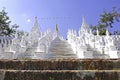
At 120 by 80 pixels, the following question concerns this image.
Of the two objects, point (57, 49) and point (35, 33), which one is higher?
point (35, 33)

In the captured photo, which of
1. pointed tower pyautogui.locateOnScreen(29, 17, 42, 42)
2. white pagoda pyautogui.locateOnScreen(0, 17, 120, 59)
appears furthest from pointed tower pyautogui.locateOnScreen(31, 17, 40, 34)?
white pagoda pyautogui.locateOnScreen(0, 17, 120, 59)

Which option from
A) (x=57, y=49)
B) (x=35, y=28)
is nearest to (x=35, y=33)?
(x=35, y=28)

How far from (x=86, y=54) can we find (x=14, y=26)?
62.2 feet

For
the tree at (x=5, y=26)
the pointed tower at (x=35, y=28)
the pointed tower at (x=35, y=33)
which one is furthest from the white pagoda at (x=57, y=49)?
the tree at (x=5, y=26)

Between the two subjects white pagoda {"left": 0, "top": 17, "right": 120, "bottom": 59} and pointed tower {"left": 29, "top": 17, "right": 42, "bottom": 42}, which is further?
pointed tower {"left": 29, "top": 17, "right": 42, "bottom": 42}

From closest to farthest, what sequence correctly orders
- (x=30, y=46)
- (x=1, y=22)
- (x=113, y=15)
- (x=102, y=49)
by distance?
(x=102, y=49) < (x=30, y=46) < (x=1, y=22) < (x=113, y=15)

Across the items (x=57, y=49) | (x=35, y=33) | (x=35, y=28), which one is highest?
(x=35, y=28)

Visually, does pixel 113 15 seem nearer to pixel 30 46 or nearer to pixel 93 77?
pixel 30 46

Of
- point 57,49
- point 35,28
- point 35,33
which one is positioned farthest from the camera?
point 35,28

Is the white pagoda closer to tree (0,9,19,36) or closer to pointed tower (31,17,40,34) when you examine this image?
pointed tower (31,17,40,34)

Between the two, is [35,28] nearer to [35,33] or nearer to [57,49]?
[35,33]

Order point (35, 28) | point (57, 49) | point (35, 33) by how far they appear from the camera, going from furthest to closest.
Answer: point (35, 28)
point (35, 33)
point (57, 49)

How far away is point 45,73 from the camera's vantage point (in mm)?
8992

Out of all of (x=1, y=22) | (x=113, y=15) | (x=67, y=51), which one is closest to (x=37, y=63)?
(x=67, y=51)
